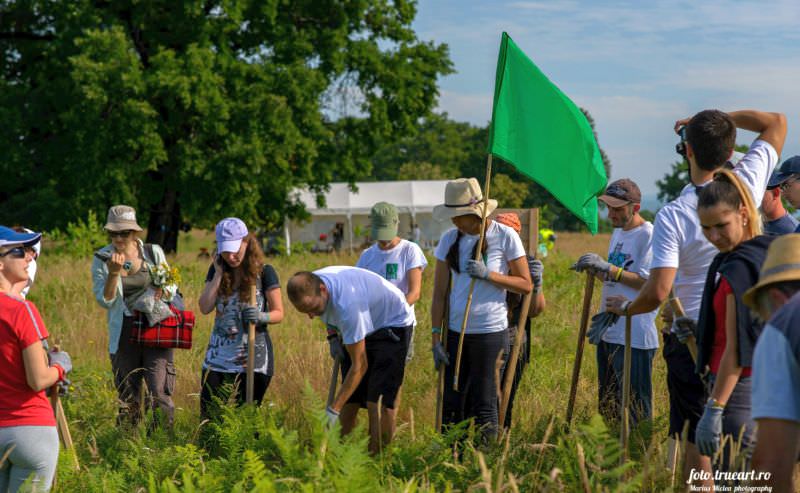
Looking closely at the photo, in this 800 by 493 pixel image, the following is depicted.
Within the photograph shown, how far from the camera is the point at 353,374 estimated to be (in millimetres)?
4684

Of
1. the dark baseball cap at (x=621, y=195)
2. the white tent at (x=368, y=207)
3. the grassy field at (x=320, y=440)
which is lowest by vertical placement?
the grassy field at (x=320, y=440)

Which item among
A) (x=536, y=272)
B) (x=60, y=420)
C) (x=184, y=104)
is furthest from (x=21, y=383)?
(x=184, y=104)

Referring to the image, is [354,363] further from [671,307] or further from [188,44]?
[188,44]

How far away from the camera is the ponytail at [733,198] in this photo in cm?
325

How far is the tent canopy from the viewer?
4175 cm

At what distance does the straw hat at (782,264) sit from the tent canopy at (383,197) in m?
38.8

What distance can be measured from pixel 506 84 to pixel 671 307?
7.04ft

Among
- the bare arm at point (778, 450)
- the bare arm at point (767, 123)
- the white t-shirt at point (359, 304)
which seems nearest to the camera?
the bare arm at point (778, 450)

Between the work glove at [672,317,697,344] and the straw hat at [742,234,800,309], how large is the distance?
1404 mm

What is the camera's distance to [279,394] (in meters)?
6.65

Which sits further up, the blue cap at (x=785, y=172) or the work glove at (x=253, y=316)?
the blue cap at (x=785, y=172)

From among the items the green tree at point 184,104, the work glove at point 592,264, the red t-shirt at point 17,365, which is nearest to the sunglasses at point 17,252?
the red t-shirt at point 17,365

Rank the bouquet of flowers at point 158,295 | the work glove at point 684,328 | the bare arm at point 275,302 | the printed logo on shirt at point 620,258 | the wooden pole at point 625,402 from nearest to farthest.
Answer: the work glove at point 684,328
the wooden pole at point 625,402
the printed logo on shirt at point 620,258
the bare arm at point 275,302
the bouquet of flowers at point 158,295

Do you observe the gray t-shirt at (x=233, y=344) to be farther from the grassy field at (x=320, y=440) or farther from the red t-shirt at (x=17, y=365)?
the red t-shirt at (x=17, y=365)
